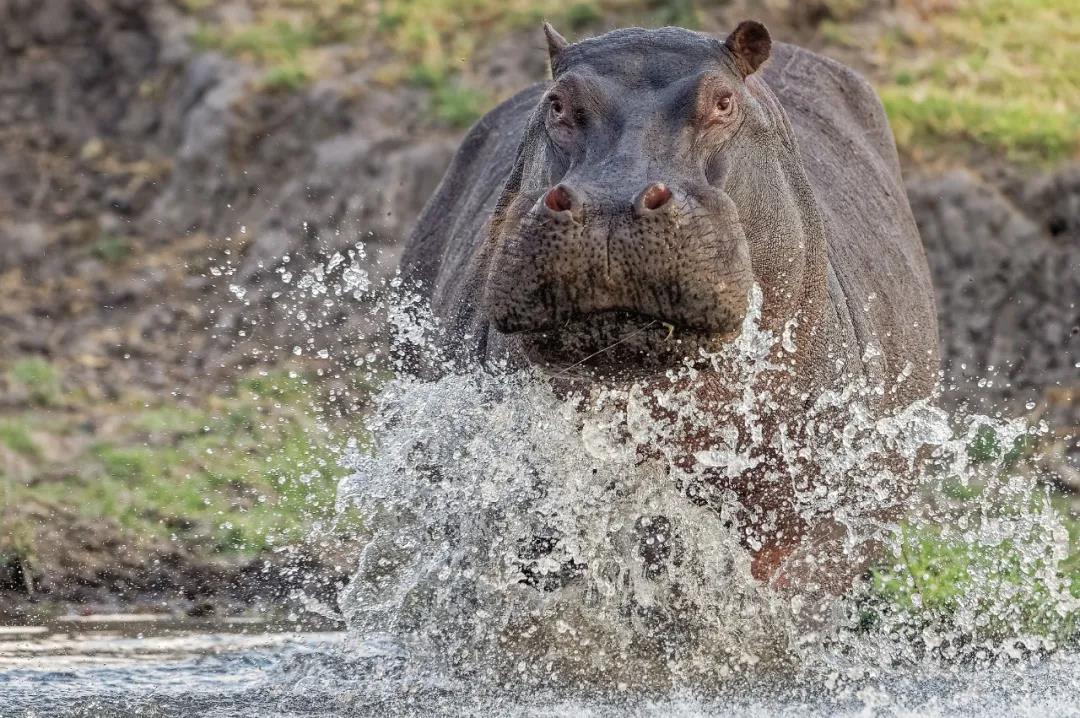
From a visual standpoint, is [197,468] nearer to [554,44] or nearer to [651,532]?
[651,532]

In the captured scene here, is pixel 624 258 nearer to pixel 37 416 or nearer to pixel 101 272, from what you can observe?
pixel 37 416

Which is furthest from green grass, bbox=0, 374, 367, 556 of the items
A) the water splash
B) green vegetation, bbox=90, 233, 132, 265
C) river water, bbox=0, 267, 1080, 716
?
green vegetation, bbox=90, 233, 132, 265

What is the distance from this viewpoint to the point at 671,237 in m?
4.18

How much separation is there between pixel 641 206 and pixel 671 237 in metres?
0.12

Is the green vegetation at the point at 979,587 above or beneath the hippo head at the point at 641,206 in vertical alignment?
beneath

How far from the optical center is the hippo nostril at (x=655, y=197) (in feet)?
13.6

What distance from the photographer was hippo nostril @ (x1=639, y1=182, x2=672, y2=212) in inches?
163

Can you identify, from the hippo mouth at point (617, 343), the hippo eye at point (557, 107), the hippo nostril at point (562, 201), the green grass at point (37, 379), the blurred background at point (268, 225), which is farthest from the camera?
the green grass at point (37, 379)

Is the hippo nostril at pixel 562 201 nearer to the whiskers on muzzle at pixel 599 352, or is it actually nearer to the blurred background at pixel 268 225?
the whiskers on muzzle at pixel 599 352

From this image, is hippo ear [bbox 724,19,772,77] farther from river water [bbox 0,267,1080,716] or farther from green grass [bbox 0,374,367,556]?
green grass [bbox 0,374,367,556]

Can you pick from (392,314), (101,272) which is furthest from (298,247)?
(392,314)

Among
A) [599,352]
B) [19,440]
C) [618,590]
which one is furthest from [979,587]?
[19,440]

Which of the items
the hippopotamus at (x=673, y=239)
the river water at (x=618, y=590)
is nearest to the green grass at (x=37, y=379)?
the river water at (x=618, y=590)

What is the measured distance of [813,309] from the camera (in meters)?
5.07
